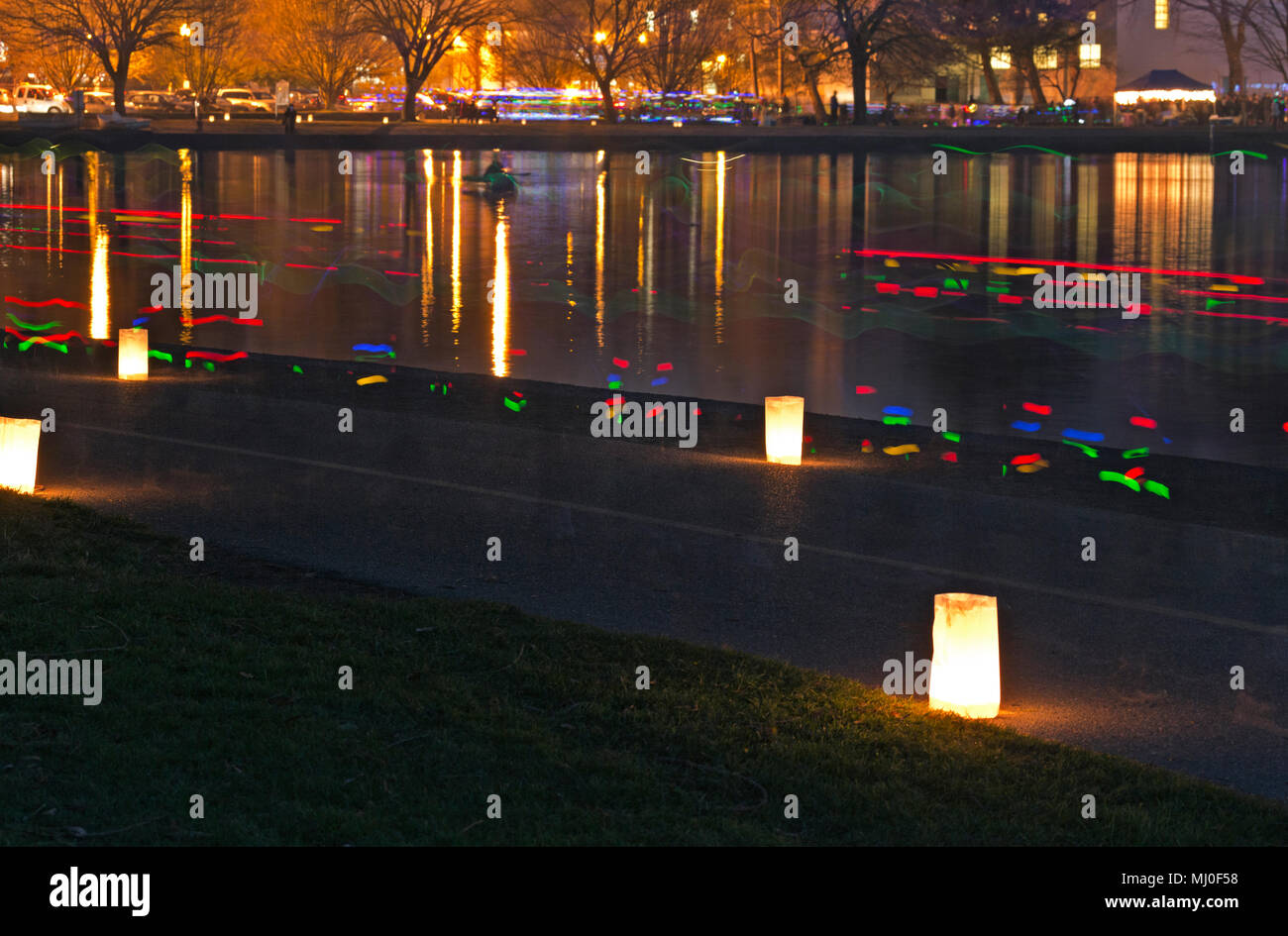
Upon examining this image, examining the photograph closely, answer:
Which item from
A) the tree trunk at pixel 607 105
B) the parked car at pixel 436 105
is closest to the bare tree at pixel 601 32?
the tree trunk at pixel 607 105

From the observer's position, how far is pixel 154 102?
86.7 meters

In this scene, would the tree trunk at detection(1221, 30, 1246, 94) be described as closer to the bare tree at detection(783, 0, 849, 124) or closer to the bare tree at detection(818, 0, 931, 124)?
Answer: the bare tree at detection(818, 0, 931, 124)

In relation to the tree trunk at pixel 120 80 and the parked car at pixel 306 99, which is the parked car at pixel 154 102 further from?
the tree trunk at pixel 120 80

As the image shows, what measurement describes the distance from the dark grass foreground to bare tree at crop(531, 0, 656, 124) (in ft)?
223

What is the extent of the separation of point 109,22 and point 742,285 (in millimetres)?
59364

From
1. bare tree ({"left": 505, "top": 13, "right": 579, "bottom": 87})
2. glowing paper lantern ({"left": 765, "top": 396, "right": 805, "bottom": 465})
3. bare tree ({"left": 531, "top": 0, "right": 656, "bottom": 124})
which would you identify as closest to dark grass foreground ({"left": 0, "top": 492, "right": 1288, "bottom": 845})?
→ glowing paper lantern ({"left": 765, "top": 396, "right": 805, "bottom": 465})

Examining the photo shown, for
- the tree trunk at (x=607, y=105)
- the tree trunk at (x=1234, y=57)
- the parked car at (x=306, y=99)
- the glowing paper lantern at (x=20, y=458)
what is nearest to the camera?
the glowing paper lantern at (x=20, y=458)

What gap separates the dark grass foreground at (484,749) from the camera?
4738mm

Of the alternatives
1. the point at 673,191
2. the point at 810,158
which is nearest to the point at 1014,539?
the point at 673,191

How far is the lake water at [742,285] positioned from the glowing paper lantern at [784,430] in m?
2.19

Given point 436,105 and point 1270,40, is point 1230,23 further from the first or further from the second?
point 436,105

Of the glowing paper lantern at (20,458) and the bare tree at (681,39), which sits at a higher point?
the bare tree at (681,39)

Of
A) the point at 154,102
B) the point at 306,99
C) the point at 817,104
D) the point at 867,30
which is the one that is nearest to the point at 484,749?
the point at 867,30

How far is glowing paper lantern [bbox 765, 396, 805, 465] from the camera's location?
32.4 ft
